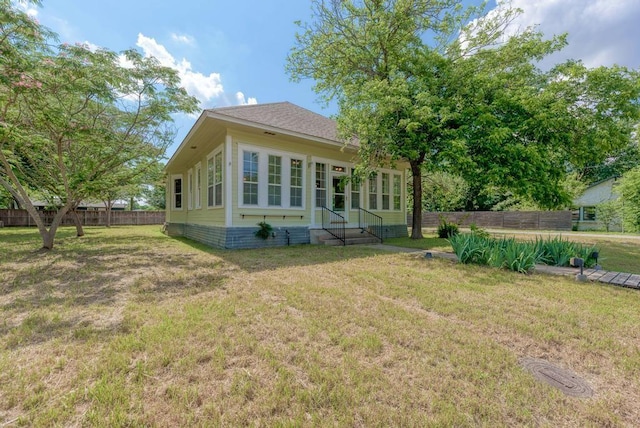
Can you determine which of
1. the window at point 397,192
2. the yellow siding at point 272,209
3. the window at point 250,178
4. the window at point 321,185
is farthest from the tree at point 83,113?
the window at point 397,192

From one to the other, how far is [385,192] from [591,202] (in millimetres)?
20458

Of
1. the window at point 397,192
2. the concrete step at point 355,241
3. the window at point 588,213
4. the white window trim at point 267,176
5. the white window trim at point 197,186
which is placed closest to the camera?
the white window trim at point 267,176

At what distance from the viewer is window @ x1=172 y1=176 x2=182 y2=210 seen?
51.1 ft

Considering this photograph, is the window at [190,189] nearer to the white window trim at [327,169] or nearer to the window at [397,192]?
the white window trim at [327,169]

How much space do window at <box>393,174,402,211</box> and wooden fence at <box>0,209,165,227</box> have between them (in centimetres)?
2077

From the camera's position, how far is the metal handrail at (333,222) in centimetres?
1045

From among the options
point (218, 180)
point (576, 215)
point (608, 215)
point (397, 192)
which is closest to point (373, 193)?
point (397, 192)

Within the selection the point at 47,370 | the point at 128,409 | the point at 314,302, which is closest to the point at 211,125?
the point at 314,302

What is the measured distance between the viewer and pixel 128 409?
178 centimetres

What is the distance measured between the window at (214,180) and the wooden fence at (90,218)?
14966 millimetres

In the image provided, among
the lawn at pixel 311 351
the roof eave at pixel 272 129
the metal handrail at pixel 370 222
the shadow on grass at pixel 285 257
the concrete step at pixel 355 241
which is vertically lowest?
the lawn at pixel 311 351

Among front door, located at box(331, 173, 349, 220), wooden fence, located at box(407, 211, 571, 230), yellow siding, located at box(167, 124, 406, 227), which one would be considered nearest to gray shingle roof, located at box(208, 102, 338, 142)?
yellow siding, located at box(167, 124, 406, 227)

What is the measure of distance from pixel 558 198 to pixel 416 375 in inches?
337

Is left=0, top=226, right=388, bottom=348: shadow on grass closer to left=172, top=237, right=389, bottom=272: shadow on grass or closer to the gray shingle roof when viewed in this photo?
left=172, top=237, right=389, bottom=272: shadow on grass
